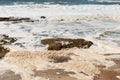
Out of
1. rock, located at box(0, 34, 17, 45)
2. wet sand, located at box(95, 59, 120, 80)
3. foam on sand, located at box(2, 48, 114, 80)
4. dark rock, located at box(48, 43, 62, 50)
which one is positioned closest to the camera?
wet sand, located at box(95, 59, 120, 80)

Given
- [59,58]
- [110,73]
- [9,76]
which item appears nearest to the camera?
[9,76]

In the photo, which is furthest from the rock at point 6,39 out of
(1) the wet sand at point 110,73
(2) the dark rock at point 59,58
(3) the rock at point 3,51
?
(1) the wet sand at point 110,73

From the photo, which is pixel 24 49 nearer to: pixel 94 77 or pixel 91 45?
pixel 91 45

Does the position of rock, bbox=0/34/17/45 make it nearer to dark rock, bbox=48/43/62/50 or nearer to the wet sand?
dark rock, bbox=48/43/62/50

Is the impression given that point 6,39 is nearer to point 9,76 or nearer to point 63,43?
point 63,43

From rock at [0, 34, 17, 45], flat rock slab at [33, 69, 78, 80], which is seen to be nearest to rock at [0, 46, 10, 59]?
rock at [0, 34, 17, 45]

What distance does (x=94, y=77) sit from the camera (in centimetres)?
898

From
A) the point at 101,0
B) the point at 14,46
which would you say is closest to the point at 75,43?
the point at 14,46

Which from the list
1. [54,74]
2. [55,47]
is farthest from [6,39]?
[54,74]

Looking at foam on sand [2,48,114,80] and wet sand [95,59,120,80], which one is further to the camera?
foam on sand [2,48,114,80]

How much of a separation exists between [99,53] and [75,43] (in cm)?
176

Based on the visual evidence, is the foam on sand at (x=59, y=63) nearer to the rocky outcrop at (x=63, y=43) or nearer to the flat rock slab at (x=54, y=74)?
the flat rock slab at (x=54, y=74)

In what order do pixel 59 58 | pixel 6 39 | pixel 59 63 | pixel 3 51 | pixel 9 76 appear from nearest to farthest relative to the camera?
1. pixel 9 76
2. pixel 59 63
3. pixel 59 58
4. pixel 3 51
5. pixel 6 39

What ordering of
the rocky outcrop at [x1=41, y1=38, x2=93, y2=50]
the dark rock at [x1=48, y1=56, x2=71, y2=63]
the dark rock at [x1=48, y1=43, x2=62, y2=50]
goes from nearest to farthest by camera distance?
the dark rock at [x1=48, y1=56, x2=71, y2=63]
the dark rock at [x1=48, y1=43, x2=62, y2=50]
the rocky outcrop at [x1=41, y1=38, x2=93, y2=50]
